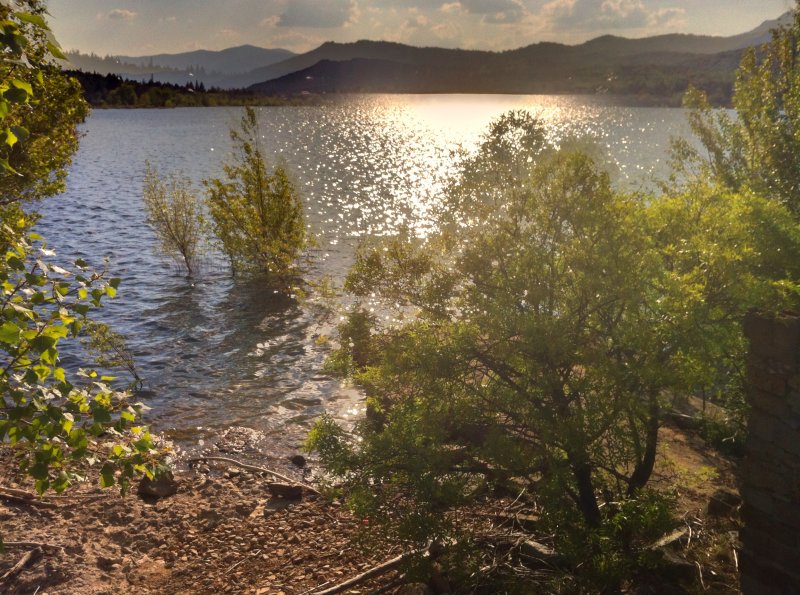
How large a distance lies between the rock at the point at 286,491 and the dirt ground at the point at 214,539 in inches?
9.6

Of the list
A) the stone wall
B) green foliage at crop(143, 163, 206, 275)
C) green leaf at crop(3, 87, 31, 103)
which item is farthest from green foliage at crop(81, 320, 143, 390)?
the stone wall

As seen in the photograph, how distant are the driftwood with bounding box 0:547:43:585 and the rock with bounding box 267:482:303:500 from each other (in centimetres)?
533

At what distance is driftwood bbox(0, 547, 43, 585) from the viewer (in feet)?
35.7

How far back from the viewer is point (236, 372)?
24641mm

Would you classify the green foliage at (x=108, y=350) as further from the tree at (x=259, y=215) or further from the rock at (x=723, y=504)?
the rock at (x=723, y=504)

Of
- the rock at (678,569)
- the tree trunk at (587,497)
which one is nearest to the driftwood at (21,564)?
the tree trunk at (587,497)

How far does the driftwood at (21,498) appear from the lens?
13.6 metres

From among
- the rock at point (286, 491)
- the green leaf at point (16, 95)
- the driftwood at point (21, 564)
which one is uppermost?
the green leaf at point (16, 95)

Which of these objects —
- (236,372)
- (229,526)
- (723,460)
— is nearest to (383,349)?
(229,526)

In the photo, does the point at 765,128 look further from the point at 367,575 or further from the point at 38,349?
the point at 38,349

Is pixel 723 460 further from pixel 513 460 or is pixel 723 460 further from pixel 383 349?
pixel 383 349

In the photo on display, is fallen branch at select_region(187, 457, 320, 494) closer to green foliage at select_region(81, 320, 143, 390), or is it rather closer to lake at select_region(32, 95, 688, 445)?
lake at select_region(32, 95, 688, 445)

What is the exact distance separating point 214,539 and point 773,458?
37.5 ft

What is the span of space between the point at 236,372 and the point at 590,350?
1790 cm
